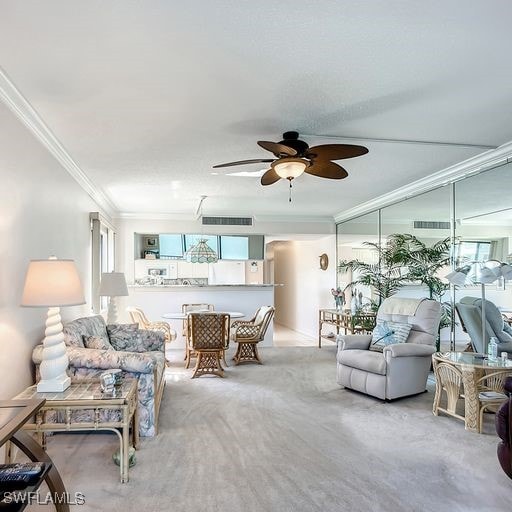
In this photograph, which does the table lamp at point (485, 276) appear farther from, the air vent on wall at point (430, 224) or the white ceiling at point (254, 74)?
the white ceiling at point (254, 74)

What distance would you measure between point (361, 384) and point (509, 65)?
308cm

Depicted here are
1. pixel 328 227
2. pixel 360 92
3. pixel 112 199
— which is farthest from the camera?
pixel 328 227

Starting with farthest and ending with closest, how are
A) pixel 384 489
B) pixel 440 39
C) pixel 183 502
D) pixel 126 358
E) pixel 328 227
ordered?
pixel 328 227 → pixel 126 358 → pixel 384 489 → pixel 183 502 → pixel 440 39

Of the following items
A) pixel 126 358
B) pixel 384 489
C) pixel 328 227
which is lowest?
pixel 384 489

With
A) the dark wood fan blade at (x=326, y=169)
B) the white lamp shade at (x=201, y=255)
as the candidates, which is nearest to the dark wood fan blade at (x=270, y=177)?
the dark wood fan blade at (x=326, y=169)

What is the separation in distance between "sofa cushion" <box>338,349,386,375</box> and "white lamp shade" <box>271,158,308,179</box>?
2130 mm

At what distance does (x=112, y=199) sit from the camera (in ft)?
19.8

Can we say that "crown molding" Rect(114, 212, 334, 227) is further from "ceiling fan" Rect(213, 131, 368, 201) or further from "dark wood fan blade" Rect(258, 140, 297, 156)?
"dark wood fan blade" Rect(258, 140, 297, 156)

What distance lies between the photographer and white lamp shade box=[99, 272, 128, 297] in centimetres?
484

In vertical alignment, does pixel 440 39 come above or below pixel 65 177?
above

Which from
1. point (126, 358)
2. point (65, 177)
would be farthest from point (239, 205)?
point (126, 358)

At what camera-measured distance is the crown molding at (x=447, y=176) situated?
12.3ft

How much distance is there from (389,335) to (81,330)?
3.19 meters

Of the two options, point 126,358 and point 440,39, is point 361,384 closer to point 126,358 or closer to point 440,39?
point 126,358
